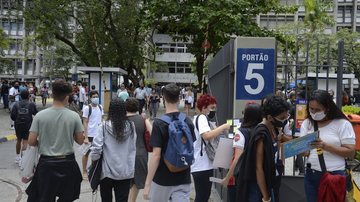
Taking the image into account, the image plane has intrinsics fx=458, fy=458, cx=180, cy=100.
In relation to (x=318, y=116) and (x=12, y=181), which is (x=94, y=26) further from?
(x=318, y=116)

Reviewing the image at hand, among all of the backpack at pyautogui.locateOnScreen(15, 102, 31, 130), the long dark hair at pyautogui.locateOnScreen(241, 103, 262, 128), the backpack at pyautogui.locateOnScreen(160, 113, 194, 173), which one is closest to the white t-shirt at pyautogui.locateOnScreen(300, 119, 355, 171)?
the long dark hair at pyautogui.locateOnScreen(241, 103, 262, 128)

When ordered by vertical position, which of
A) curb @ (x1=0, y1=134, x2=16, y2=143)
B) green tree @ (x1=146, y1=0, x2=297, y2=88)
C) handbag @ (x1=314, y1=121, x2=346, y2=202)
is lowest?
curb @ (x1=0, y1=134, x2=16, y2=143)

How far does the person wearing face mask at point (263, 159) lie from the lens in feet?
13.1

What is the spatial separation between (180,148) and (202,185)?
1.45 meters

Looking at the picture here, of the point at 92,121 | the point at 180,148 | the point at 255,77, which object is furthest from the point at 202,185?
the point at 92,121

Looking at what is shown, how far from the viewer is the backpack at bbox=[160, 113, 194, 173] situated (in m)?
4.32

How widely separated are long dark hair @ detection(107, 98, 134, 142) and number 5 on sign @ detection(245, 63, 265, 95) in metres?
1.85

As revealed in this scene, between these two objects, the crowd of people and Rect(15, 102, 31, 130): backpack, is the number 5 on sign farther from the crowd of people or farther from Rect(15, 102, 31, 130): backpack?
Rect(15, 102, 31, 130): backpack

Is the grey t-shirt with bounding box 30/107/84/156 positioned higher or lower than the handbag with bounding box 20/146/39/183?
higher

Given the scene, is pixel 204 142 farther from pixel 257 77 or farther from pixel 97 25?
pixel 97 25

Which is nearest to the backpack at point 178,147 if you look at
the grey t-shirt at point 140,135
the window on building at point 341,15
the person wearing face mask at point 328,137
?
the person wearing face mask at point 328,137

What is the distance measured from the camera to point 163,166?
14.5ft

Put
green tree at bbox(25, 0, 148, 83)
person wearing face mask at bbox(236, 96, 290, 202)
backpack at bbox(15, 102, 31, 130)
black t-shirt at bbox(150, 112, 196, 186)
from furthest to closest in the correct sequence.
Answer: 1. green tree at bbox(25, 0, 148, 83)
2. backpack at bbox(15, 102, 31, 130)
3. black t-shirt at bbox(150, 112, 196, 186)
4. person wearing face mask at bbox(236, 96, 290, 202)

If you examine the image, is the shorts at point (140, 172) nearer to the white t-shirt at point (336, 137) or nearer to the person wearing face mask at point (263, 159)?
the person wearing face mask at point (263, 159)
